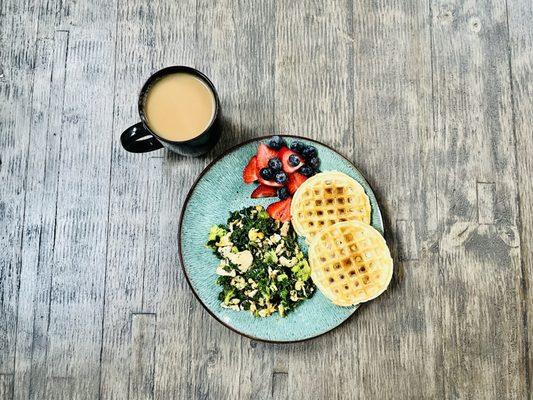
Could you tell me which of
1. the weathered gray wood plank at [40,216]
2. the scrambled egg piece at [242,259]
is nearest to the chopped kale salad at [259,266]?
the scrambled egg piece at [242,259]

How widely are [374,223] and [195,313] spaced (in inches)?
21.9

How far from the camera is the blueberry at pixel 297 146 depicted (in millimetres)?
1413

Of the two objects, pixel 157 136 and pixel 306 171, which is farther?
pixel 306 171

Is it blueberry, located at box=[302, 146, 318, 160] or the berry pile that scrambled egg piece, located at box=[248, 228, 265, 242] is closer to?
the berry pile

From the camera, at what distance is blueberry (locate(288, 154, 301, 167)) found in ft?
4.57

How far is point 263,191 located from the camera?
4.70 ft

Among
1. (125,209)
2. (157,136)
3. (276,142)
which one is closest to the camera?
(157,136)

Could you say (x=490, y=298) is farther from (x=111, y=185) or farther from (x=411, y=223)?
(x=111, y=185)

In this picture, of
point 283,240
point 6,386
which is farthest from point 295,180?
point 6,386

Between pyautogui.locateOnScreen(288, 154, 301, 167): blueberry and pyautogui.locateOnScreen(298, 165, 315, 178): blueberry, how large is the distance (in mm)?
25

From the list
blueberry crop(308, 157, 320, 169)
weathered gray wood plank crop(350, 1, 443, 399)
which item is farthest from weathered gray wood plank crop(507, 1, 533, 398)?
blueberry crop(308, 157, 320, 169)

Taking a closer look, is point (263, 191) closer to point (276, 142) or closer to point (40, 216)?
point (276, 142)

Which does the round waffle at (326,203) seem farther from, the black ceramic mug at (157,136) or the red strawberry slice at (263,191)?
the black ceramic mug at (157,136)

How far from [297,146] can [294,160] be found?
43 millimetres
